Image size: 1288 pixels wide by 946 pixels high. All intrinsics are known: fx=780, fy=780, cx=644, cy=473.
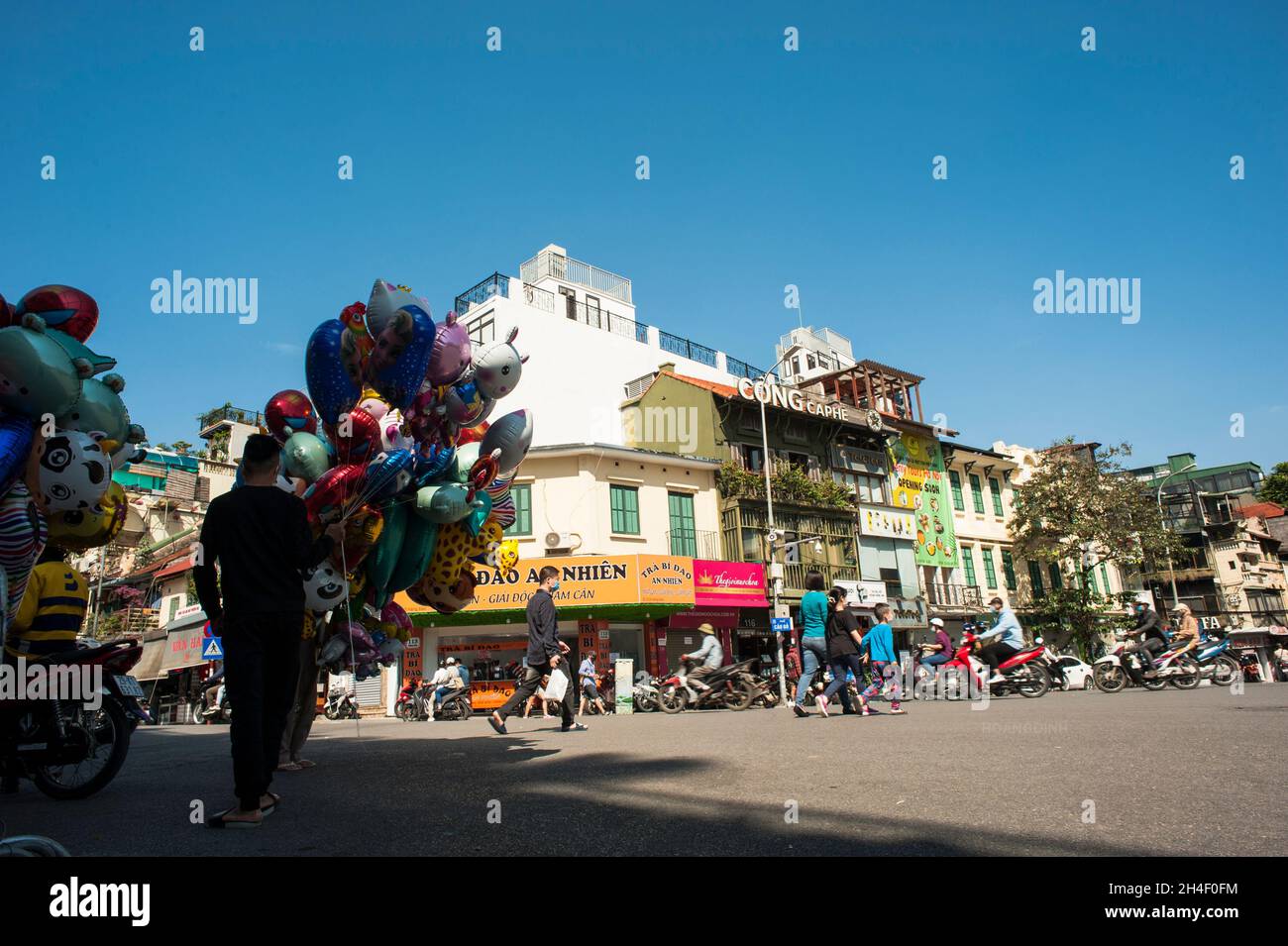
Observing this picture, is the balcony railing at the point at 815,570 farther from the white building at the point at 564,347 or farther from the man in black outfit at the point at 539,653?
the man in black outfit at the point at 539,653

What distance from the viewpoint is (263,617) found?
152 inches

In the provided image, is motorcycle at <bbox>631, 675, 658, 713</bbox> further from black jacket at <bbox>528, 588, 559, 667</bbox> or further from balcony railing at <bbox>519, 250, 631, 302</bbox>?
balcony railing at <bbox>519, 250, 631, 302</bbox>

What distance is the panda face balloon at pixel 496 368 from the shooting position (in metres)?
7.06

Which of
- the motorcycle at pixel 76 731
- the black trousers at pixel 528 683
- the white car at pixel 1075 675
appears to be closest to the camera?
the motorcycle at pixel 76 731

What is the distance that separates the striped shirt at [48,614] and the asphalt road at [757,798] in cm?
98

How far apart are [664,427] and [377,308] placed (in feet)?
79.9

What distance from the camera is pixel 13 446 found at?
14.8ft

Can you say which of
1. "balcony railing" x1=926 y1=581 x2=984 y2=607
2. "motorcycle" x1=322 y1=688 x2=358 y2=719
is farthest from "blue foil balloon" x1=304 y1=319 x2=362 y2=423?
"balcony railing" x1=926 y1=581 x2=984 y2=607

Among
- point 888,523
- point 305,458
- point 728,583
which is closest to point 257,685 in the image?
A: point 305,458

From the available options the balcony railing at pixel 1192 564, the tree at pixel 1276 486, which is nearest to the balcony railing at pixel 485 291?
the balcony railing at pixel 1192 564

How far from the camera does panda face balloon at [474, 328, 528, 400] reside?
706 cm
